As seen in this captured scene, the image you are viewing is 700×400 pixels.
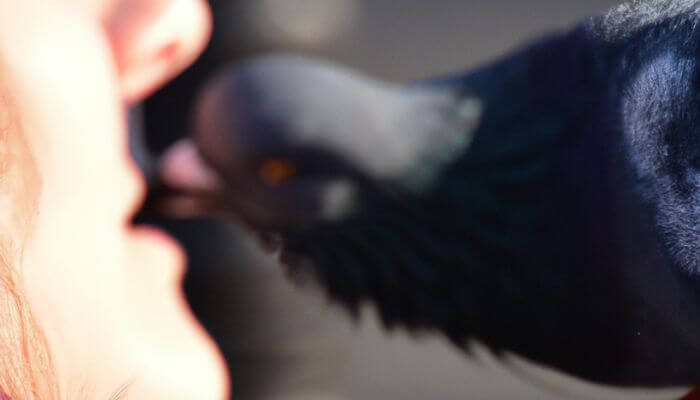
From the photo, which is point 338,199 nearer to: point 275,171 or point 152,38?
point 275,171

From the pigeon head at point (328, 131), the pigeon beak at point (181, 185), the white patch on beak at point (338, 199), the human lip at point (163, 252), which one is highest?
the pigeon head at point (328, 131)

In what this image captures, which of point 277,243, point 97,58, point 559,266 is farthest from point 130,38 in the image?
point 559,266

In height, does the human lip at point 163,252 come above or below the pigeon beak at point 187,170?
below

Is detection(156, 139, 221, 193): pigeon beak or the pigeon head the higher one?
the pigeon head

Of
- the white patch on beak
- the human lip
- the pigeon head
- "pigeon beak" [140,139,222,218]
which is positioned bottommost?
the human lip

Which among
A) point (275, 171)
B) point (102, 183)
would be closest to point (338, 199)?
point (275, 171)

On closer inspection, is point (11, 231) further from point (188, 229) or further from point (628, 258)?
point (628, 258)
